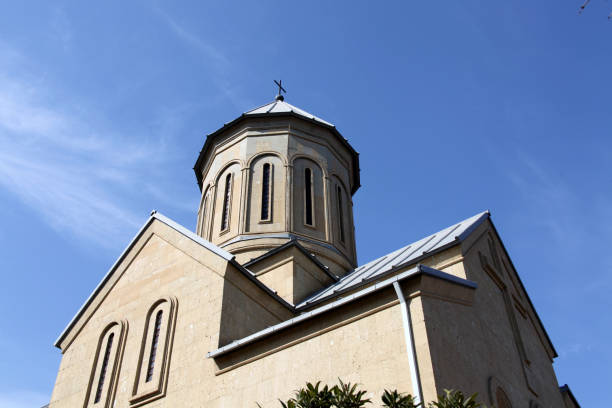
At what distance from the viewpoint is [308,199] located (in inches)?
635

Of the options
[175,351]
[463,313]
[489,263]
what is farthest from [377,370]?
[489,263]

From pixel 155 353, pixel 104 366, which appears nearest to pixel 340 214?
pixel 155 353

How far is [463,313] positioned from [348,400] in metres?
3.44

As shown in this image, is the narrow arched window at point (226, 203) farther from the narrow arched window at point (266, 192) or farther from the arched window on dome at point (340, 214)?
the arched window on dome at point (340, 214)

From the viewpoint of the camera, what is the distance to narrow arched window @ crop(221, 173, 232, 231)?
1586 cm

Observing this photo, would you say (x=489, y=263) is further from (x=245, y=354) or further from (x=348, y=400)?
(x=348, y=400)

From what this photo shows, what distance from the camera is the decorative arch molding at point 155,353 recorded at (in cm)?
934

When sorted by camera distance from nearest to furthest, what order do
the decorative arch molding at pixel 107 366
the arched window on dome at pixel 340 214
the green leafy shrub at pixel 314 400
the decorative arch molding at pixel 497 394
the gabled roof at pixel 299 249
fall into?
the green leafy shrub at pixel 314 400 → the decorative arch molding at pixel 497 394 → the decorative arch molding at pixel 107 366 → the gabled roof at pixel 299 249 → the arched window on dome at pixel 340 214

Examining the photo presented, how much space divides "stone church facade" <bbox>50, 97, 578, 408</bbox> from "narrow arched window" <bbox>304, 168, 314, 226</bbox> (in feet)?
0.11

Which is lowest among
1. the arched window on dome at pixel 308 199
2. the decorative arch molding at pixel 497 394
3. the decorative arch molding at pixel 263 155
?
the decorative arch molding at pixel 497 394

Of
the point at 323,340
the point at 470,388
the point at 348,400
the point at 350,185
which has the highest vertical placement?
the point at 350,185

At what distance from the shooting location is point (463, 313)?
27.3 feet

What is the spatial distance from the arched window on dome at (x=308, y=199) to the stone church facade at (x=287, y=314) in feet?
0.12

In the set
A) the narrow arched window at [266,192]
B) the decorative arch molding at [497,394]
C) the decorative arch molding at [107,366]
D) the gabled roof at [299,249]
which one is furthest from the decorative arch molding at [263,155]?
the decorative arch molding at [497,394]
